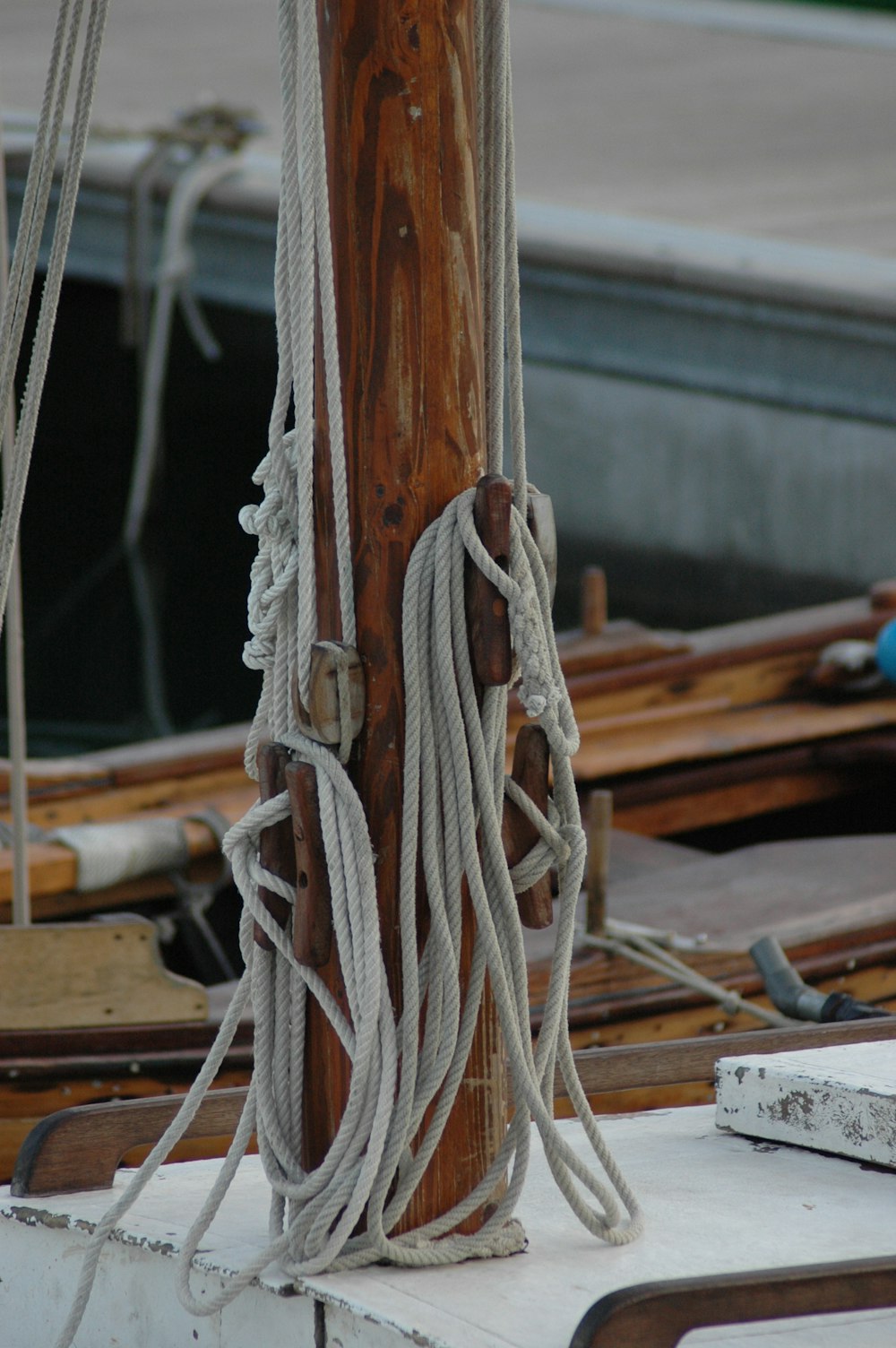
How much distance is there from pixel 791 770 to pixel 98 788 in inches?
67.7

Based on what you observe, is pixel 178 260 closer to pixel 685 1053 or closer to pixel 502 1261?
pixel 685 1053

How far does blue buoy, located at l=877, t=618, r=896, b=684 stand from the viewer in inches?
194

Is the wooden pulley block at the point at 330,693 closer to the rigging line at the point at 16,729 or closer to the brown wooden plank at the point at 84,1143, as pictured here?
the brown wooden plank at the point at 84,1143

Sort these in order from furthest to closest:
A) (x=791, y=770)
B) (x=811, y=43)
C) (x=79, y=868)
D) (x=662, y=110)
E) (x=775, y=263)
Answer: (x=811, y=43)
(x=662, y=110)
(x=775, y=263)
(x=791, y=770)
(x=79, y=868)

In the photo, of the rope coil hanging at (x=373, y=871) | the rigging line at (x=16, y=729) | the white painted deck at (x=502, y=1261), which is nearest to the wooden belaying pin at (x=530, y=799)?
the rope coil hanging at (x=373, y=871)

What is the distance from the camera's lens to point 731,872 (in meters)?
4.05

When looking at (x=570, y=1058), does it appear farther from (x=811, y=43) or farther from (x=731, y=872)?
(x=811, y=43)

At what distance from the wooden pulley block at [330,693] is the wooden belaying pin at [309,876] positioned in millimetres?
36

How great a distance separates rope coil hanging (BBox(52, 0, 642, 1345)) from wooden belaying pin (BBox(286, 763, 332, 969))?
15 millimetres

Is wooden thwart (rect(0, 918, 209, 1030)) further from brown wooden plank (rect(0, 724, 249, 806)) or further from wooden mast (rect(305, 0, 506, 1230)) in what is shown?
wooden mast (rect(305, 0, 506, 1230))

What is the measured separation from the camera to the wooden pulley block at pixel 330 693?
1771mm

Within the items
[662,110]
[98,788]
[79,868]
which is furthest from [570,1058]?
[662,110]

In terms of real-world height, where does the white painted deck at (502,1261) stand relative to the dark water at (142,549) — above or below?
above

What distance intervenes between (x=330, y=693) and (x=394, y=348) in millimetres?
316
